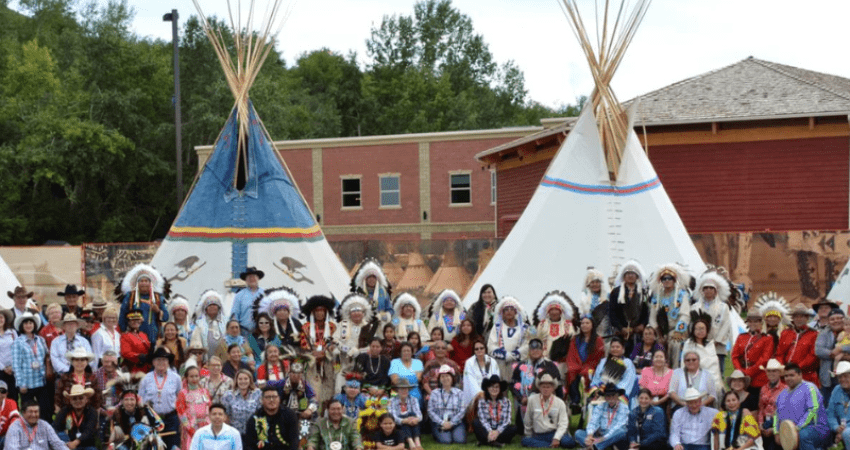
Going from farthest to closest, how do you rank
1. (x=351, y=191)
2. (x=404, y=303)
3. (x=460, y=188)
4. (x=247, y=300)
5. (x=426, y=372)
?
(x=351, y=191), (x=460, y=188), (x=247, y=300), (x=404, y=303), (x=426, y=372)

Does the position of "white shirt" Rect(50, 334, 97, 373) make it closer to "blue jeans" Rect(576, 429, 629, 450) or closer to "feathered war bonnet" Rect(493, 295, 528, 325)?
"feathered war bonnet" Rect(493, 295, 528, 325)

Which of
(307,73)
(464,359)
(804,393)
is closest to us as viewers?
(804,393)

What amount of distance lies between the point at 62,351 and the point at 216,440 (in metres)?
1.91

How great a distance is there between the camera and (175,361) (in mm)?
8594

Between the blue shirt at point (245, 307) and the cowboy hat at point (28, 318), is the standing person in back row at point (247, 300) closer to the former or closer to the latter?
the blue shirt at point (245, 307)

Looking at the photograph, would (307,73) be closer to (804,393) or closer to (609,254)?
(609,254)

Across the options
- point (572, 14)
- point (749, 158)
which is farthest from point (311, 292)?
point (749, 158)

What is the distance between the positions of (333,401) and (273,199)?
418 centimetres

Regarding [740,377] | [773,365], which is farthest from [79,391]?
[773,365]

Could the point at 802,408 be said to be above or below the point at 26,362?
below

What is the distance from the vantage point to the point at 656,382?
8141 millimetres

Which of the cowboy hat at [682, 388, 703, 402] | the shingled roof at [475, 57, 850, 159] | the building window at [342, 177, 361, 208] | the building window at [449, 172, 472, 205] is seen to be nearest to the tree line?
the building window at [342, 177, 361, 208]

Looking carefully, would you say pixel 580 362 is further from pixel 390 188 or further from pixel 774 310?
pixel 390 188

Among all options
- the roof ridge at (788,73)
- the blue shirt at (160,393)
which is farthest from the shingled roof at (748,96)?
the blue shirt at (160,393)
